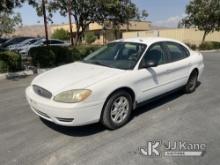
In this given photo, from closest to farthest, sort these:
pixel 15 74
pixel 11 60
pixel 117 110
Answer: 1. pixel 117 110
2. pixel 15 74
3. pixel 11 60

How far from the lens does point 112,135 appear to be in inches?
179

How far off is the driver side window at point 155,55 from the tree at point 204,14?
21321 millimetres

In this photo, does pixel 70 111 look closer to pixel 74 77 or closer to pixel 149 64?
pixel 74 77

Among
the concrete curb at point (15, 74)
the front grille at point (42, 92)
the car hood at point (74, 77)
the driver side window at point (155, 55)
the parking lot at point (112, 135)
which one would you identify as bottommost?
the concrete curb at point (15, 74)

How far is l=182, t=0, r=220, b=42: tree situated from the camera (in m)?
24.8

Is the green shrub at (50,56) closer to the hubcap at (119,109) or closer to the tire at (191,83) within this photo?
the tire at (191,83)

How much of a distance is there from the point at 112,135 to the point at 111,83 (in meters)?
0.87

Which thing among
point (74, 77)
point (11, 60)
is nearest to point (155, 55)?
point (74, 77)

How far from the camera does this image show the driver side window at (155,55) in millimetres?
5285

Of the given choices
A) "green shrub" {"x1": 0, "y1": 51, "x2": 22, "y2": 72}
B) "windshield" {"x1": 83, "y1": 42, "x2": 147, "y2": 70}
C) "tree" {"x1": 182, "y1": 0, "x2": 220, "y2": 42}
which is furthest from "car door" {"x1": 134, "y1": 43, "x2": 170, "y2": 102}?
"tree" {"x1": 182, "y1": 0, "x2": 220, "y2": 42}

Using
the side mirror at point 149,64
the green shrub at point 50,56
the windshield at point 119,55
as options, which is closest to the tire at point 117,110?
the windshield at point 119,55

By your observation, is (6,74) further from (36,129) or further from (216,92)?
(216,92)

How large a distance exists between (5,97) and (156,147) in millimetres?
4587

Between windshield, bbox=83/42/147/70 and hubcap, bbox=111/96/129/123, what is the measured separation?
0.62m
